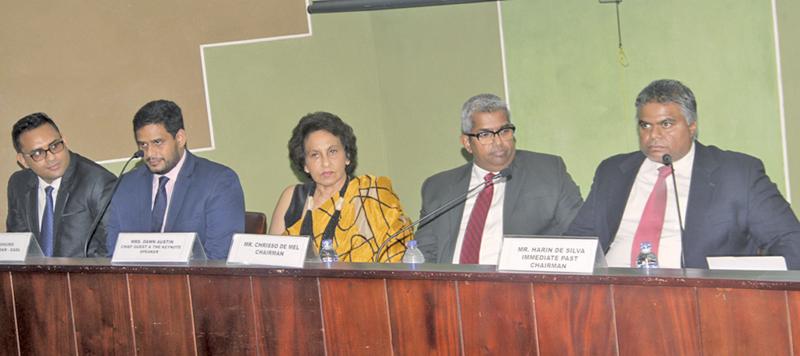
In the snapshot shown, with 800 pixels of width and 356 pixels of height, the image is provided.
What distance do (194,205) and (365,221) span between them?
654 millimetres

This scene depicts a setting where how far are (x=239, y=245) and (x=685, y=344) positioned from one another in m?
1.22

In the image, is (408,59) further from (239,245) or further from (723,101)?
(239,245)

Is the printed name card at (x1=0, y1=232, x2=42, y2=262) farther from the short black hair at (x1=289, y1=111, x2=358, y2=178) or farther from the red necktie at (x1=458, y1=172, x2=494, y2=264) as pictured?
the red necktie at (x1=458, y1=172, x2=494, y2=264)

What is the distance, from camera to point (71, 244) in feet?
12.3

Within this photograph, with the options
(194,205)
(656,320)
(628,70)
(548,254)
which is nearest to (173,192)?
(194,205)

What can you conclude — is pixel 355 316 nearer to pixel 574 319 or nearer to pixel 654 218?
pixel 574 319

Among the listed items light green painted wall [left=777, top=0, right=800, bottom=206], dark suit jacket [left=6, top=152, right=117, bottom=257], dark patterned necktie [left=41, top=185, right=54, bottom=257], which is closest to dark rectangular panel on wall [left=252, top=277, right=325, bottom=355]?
dark suit jacket [left=6, top=152, right=117, bottom=257]

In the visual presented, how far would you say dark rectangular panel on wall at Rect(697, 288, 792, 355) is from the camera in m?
1.81

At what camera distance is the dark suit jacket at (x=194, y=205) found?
3428 mm

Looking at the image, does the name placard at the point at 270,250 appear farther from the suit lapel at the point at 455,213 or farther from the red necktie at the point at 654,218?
the red necktie at the point at 654,218

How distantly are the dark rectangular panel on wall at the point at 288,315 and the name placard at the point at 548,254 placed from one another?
1.71ft

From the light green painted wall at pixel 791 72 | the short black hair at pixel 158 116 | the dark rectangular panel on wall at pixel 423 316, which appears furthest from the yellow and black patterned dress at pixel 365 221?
the light green painted wall at pixel 791 72

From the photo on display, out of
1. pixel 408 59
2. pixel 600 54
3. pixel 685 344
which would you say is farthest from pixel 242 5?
pixel 685 344

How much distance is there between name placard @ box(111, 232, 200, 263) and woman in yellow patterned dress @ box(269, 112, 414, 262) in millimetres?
665
